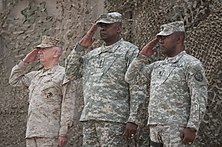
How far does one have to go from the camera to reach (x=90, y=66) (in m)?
5.12

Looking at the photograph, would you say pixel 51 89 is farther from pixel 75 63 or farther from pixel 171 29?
pixel 171 29

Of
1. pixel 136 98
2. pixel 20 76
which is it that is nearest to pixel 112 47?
pixel 136 98

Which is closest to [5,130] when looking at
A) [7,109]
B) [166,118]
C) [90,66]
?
[7,109]

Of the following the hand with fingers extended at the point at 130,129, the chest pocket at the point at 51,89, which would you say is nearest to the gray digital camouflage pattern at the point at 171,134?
the hand with fingers extended at the point at 130,129

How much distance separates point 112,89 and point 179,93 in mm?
641

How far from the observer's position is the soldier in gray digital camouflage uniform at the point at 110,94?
A: 4879mm

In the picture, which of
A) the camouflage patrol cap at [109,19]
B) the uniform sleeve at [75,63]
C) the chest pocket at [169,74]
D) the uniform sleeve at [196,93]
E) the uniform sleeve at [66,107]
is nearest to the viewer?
the uniform sleeve at [196,93]

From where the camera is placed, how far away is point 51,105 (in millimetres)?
5410

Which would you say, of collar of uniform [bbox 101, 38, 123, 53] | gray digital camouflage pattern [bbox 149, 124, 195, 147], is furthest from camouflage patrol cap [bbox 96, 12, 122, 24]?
gray digital camouflage pattern [bbox 149, 124, 195, 147]

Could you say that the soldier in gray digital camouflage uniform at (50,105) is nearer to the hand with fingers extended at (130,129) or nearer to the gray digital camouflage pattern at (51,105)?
the gray digital camouflage pattern at (51,105)

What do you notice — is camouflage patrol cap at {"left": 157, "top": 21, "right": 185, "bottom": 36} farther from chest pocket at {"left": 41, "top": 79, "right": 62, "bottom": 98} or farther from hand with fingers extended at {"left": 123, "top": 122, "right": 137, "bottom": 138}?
chest pocket at {"left": 41, "top": 79, "right": 62, "bottom": 98}

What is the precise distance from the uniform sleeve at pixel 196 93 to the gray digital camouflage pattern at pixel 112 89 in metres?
0.56

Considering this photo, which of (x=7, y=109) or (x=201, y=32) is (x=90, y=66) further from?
(x=7, y=109)

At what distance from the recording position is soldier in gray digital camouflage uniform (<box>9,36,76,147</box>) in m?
5.34
